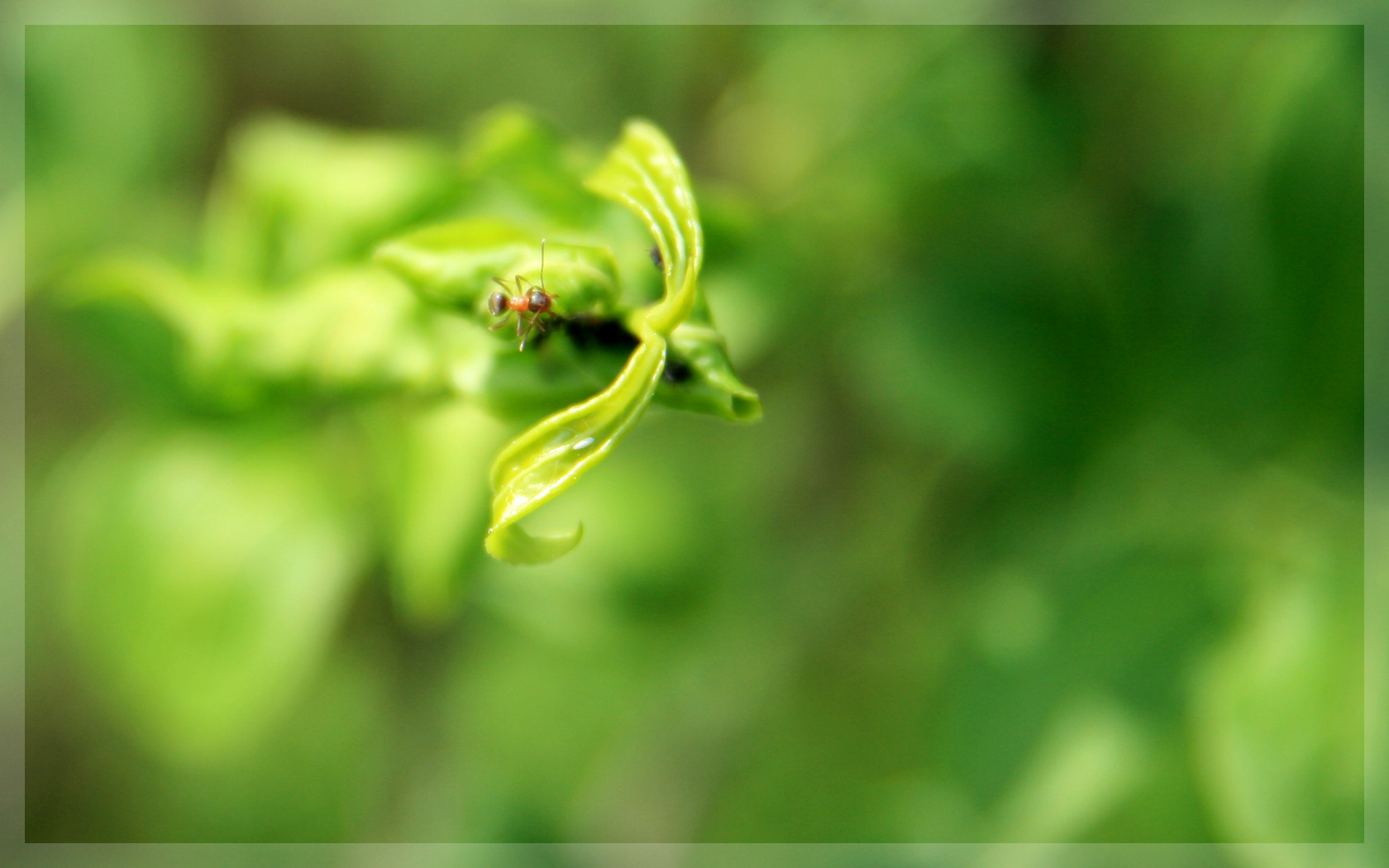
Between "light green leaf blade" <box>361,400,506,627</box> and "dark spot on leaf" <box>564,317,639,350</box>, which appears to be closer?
"dark spot on leaf" <box>564,317,639,350</box>

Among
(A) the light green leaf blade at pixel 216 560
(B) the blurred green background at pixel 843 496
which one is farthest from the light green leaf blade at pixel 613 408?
(A) the light green leaf blade at pixel 216 560

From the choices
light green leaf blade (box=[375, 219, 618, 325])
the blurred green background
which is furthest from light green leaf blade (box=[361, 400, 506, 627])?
light green leaf blade (box=[375, 219, 618, 325])

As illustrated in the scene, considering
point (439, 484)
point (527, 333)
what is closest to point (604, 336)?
point (527, 333)

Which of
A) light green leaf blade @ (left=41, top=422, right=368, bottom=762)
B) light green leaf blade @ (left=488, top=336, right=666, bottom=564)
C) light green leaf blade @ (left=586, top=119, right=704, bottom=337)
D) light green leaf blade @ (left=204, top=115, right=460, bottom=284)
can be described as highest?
light green leaf blade @ (left=586, top=119, right=704, bottom=337)

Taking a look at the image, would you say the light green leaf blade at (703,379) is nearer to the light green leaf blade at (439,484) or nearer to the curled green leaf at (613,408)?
the curled green leaf at (613,408)

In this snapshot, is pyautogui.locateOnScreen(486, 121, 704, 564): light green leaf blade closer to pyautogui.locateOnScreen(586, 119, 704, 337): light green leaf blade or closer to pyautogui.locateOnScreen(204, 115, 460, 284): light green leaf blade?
pyautogui.locateOnScreen(586, 119, 704, 337): light green leaf blade

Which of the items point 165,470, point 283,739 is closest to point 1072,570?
point 165,470
